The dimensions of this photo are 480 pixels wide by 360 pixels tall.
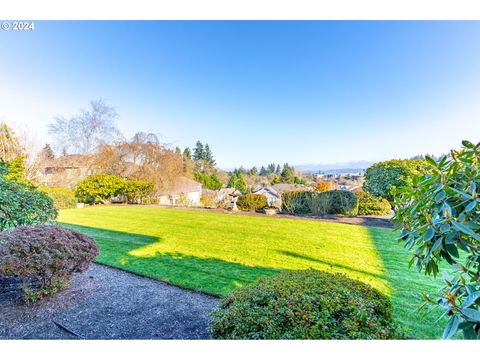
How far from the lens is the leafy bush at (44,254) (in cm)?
182

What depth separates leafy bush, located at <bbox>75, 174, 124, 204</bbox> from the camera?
923cm

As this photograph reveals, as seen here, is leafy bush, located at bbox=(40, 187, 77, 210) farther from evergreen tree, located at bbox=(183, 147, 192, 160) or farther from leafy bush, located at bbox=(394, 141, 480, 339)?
leafy bush, located at bbox=(394, 141, 480, 339)

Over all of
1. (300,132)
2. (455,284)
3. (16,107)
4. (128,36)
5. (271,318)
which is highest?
(128,36)

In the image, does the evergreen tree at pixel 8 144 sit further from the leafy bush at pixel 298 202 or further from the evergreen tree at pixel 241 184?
the evergreen tree at pixel 241 184

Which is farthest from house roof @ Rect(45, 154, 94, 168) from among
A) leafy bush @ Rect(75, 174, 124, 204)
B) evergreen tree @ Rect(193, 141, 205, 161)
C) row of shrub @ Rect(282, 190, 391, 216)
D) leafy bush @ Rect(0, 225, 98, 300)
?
leafy bush @ Rect(0, 225, 98, 300)

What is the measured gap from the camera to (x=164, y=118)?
6168 mm

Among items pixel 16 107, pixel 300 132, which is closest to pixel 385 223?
pixel 300 132

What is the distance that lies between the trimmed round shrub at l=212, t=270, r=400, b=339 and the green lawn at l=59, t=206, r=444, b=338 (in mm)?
897

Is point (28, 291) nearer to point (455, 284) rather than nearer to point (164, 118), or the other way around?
point (455, 284)

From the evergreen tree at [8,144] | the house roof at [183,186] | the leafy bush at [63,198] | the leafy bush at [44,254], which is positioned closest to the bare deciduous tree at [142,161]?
the house roof at [183,186]

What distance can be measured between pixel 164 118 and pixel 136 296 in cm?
485

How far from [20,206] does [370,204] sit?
7137 mm

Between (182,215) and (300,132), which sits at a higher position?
(300,132)

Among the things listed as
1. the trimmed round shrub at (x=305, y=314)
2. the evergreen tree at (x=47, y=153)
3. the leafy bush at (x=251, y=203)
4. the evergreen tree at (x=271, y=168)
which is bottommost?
the leafy bush at (x=251, y=203)
